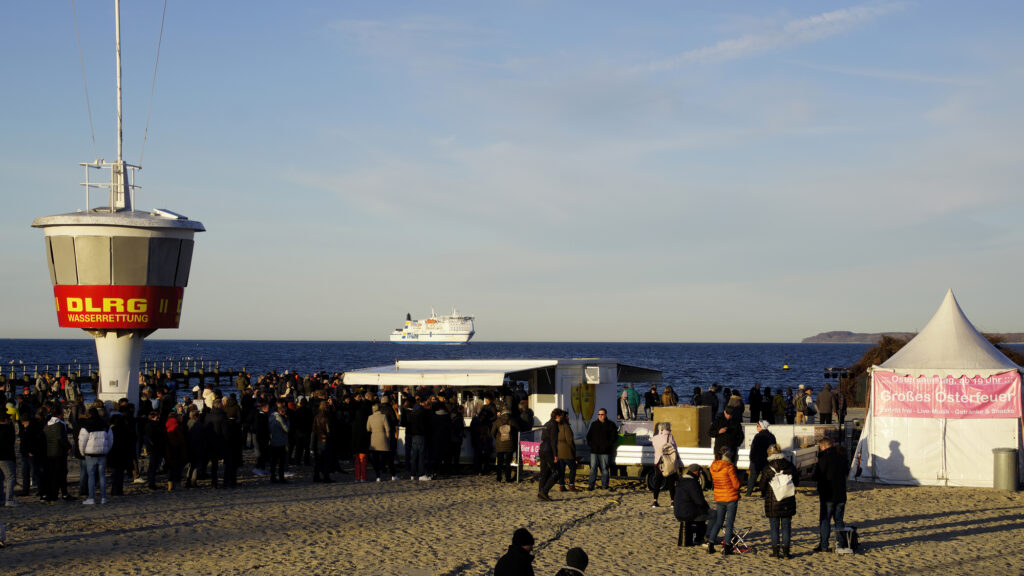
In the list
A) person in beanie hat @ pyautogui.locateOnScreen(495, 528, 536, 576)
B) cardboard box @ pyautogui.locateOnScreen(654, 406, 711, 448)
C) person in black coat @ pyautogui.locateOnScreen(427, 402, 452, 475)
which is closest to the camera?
person in beanie hat @ pyautogui.locateOnScreen(495, 528, 536, 576)

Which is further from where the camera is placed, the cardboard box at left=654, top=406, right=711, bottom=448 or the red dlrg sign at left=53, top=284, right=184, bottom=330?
the red dlrg sign at left=53, top=284, right=184, bottom=330

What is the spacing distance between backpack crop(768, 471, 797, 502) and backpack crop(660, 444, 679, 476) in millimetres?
2994

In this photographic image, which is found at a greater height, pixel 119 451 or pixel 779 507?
pixel 119 451

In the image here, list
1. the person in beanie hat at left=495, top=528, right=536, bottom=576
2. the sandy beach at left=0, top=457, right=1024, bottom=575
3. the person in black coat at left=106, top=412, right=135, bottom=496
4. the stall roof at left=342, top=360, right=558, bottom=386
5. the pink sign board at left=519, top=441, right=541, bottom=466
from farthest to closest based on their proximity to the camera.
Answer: the stall roof at left=342, top=360, right=558, bottom=386 → the pink sign board at left=519, top=441, right=541, bottom=466 → the person in black coat at left=106, top=412, right=135, bottom=496 → the sandy beach at left=0, top=457, right=1024, bottom=575 → the person in beanie hat at left=495, top=528, right=536, bottom=576

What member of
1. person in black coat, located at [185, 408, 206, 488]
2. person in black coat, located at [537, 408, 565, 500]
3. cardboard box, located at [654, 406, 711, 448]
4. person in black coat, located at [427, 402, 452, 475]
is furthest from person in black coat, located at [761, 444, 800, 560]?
person in black coat, located at [185, 408, 206, 488]

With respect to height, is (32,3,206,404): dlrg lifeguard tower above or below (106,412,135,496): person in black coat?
above

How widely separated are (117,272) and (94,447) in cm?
971

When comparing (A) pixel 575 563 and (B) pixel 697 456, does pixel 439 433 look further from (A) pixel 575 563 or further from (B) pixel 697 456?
(A) pixel 575 563

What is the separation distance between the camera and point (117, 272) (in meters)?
22.7

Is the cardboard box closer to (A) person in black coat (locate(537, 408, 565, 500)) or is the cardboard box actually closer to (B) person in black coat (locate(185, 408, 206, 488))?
(A) person in black coat (locate(537, 408, 565, 500))

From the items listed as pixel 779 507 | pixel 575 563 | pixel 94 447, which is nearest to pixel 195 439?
pixel 94 447

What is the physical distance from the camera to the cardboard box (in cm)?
1814

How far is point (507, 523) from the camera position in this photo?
13016 millimetres

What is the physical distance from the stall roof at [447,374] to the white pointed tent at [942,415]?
21.4 feet
